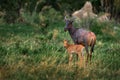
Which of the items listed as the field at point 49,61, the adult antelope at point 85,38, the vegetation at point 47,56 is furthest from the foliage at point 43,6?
the adult antelope at point 85,38

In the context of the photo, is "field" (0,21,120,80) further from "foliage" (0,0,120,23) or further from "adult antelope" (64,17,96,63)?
"foliage" (0,0,120,23)

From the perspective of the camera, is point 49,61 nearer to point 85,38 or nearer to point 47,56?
point 47,56

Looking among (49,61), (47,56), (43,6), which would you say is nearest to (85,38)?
(47,56)

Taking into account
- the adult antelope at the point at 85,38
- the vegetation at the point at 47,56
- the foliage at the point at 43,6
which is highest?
the adult antelope at the point at 85,38

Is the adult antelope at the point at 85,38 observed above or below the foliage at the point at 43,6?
above

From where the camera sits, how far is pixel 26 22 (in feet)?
78.6

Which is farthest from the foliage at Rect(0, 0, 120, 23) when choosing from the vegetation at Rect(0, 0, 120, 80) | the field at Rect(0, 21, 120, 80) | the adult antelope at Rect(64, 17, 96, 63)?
the adult antelope at Rect(64, 17, 96, 63)

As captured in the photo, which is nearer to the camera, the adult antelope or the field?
the field

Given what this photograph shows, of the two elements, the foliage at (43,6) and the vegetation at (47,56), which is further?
the foliage at (43,6)

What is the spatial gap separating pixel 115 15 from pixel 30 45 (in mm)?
16844

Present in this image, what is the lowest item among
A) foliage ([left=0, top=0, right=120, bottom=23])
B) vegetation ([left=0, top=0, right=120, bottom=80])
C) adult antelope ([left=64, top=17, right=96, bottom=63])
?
foliage ([left=0, top=0, right=120, bottom=23])

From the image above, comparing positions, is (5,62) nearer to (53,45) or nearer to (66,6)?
(53,45)

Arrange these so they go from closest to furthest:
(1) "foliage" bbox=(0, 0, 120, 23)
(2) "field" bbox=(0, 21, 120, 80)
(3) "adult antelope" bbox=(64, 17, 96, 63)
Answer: (2) "field" bbox=(0, 21, 120, 80)
(3) "adult antelope" bbox=(64, 17, 96, 63)
(1) "foliage" bbox=(0, 0, 120, 23)

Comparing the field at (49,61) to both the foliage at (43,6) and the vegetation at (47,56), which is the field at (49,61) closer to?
the vegetation at (47,56)
